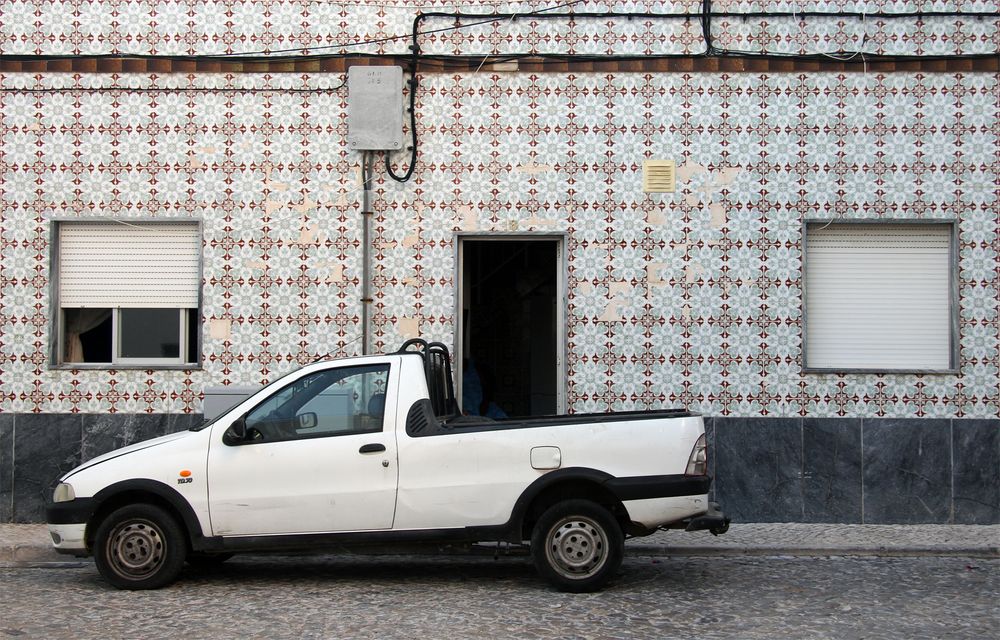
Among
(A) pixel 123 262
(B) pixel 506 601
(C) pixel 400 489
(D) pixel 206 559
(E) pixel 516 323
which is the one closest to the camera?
(B) pixel 506 601

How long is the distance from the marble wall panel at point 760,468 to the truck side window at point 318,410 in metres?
4.42

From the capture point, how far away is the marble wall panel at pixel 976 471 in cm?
1115

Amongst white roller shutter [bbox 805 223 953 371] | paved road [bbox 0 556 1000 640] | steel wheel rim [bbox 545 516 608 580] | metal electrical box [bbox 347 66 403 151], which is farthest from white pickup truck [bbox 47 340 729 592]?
metal electrical box [bbox 347 66 403 151]

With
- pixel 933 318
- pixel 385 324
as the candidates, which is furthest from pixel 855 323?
pixel 385 324

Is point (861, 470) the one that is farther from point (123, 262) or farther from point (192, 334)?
point (123, 262)

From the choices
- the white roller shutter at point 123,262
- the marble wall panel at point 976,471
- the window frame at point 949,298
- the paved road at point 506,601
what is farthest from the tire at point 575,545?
the white roller shutter at point 123,262

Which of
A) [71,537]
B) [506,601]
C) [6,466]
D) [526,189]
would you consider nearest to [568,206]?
[526,189]

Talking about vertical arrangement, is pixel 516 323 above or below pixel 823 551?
above

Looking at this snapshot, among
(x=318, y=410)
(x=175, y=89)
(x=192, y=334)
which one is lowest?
(x=318, y=410)

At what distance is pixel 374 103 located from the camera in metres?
11.6

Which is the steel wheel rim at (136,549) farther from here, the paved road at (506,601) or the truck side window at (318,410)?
the truck side window at (318,410)

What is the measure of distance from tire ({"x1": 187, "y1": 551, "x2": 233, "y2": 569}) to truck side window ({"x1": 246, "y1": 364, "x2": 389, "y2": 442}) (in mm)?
1189

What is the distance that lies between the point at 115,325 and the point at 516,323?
669 cm

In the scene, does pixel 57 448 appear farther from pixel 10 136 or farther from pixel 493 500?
pixel 493 500
